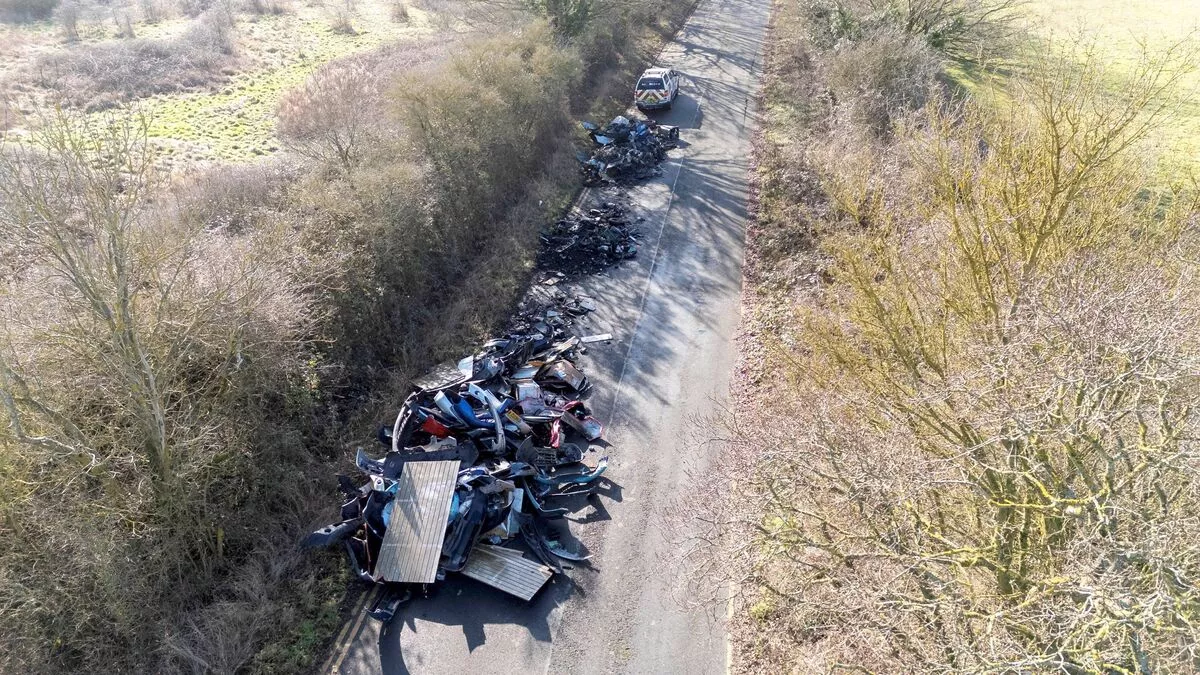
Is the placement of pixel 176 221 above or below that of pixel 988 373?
below

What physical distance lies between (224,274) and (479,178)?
1083 cm

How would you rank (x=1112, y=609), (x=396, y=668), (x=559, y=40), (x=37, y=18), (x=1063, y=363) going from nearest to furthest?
(x=1112, y=609)
(x=1063, y=363)
(x=396, y=668)
(x=559, y=40)
(x=37, y=18)

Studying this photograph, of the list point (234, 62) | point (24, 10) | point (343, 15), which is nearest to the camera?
point (234, 62)

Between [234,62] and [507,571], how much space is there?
1301 inches

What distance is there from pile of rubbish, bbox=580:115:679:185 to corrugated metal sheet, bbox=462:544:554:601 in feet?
56.3

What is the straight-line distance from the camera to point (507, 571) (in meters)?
11.9

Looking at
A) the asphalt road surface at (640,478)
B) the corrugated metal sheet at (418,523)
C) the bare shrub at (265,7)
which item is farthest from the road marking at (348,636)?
the bare shrub at (265,7)

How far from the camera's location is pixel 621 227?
75.9ft

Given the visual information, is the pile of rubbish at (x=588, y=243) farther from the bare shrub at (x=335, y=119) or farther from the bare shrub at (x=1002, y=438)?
the bare shrub at (x=1002, y=438)

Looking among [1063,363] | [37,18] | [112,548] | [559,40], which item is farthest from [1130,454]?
[37,18]

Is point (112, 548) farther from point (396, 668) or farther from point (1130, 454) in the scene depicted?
point (1130, 454)

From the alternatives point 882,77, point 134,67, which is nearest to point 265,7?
point 134,67

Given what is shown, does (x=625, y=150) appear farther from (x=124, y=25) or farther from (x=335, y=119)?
(x=124, y=25)

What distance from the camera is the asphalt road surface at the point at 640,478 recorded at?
1090cm
